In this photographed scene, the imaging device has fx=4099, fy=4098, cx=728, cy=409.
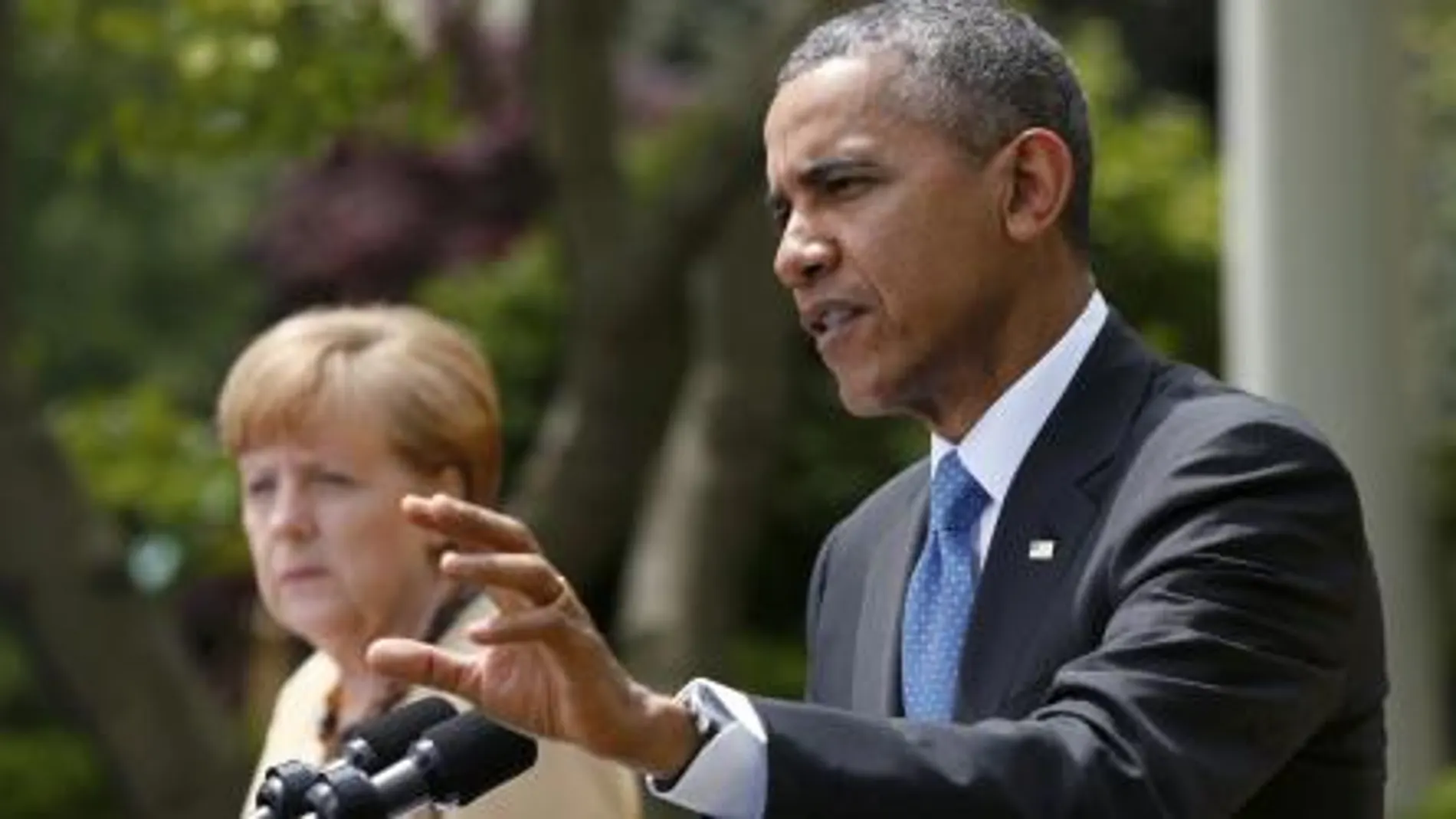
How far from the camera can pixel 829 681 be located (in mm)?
4219

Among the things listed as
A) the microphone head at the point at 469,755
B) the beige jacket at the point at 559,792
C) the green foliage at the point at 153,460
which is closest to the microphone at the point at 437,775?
the microphone head at the point at 469,755

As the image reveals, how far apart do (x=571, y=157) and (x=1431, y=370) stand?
1128 cm

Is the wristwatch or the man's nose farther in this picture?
the man's nose

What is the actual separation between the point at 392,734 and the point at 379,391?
1.60 m

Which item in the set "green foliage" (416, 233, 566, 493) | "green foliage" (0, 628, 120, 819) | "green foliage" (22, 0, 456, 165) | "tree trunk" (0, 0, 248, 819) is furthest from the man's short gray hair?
"green foliage" (0, 628, 120, 819)

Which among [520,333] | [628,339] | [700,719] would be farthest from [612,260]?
[700,719]

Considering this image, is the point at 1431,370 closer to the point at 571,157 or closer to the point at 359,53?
the point at 571,157

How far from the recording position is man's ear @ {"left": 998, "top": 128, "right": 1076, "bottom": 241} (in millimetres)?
3863

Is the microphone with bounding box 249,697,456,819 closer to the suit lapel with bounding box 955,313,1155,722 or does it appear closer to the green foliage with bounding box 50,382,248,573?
the suit lapel with bounding box 955,313,1155,722

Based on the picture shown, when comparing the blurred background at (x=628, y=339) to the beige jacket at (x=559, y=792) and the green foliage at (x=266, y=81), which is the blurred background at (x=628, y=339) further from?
the beige jacket at (x=559, y=792)

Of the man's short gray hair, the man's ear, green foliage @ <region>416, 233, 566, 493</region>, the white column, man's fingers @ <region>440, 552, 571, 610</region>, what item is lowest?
green foliage @ <region>416, 233, 566, 493</region>

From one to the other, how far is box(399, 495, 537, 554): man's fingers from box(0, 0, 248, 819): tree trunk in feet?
24.5

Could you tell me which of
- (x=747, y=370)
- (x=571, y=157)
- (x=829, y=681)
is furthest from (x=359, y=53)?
(x=829, y=681)

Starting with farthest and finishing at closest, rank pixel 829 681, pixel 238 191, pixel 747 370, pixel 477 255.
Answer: pixel 238 191 → pixel 477 255 → pixel 747 370 → pixel 829 681
